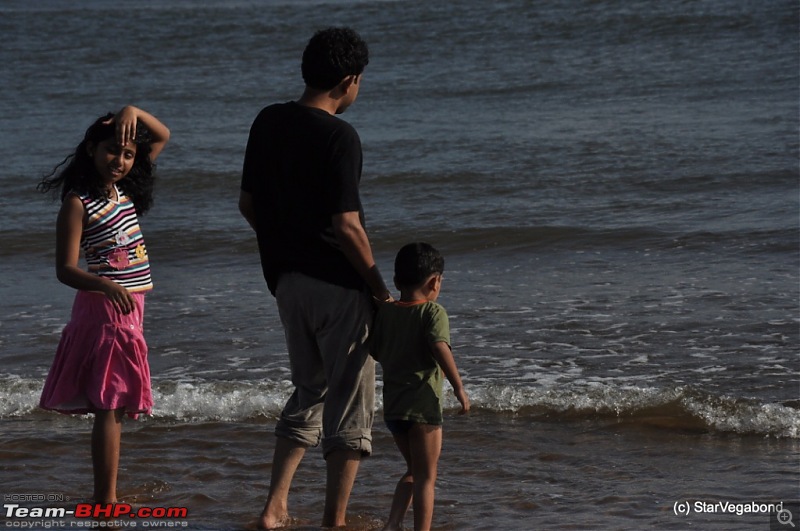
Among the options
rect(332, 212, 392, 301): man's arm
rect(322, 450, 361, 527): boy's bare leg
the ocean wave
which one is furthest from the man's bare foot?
the ocean wave

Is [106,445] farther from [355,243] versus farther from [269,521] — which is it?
[355,243]

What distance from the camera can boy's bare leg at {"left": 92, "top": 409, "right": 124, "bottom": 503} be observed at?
427cm

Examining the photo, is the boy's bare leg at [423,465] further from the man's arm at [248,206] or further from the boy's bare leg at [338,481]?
the man's arm at [248,206]

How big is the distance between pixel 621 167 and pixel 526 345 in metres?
6.31

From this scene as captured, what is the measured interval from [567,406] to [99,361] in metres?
2.81

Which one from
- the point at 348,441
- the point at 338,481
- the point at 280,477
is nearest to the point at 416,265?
the point at 348,441

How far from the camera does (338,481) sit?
4.12m

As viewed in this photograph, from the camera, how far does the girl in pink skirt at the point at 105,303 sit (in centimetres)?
420

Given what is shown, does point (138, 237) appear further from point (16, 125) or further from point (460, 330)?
point (16, 125)

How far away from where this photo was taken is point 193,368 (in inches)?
280

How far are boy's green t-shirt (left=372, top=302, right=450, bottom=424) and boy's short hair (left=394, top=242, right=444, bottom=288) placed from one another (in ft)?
0.27

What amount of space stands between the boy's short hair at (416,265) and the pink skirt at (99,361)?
100 cm

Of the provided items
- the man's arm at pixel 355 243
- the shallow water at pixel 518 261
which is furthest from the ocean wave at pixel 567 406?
the man's arm at pixel 355 243

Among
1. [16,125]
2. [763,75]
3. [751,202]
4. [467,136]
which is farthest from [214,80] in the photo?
[751,202]
